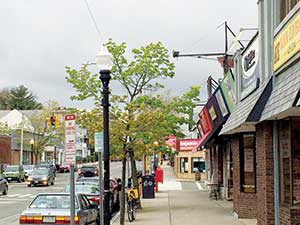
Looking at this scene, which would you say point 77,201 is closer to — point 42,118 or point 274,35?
point 274,35

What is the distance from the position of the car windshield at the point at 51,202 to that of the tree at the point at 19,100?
113980 millimetres

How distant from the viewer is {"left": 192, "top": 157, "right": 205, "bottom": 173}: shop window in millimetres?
54625

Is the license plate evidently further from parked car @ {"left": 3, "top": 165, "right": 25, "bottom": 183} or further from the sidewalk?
parked car @ {"left": 3, "top": 165, "right": 25, "bottom": 183}

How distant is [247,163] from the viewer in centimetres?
1908

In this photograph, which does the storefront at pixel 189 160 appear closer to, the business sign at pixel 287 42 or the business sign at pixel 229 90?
the business sign at pixel 229 90

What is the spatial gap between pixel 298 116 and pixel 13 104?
4751 inches

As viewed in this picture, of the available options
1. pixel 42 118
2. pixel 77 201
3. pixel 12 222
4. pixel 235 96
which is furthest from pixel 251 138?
pixel 42 118

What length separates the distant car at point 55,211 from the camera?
14.3 metres

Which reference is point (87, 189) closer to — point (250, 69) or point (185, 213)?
point (185, 213)

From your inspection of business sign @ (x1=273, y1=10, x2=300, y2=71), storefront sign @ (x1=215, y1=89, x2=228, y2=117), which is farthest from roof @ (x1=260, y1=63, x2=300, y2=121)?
storefront sign @ (x1=215, y1=89, x2=228, y2=117)

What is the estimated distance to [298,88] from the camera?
912cm

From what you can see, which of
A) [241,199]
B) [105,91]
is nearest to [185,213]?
[241,199]

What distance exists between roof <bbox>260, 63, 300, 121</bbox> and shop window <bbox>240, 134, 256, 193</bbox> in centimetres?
658

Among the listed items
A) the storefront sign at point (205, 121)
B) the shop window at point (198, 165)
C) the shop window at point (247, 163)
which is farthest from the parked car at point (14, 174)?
the shop window at point (247, 163)
